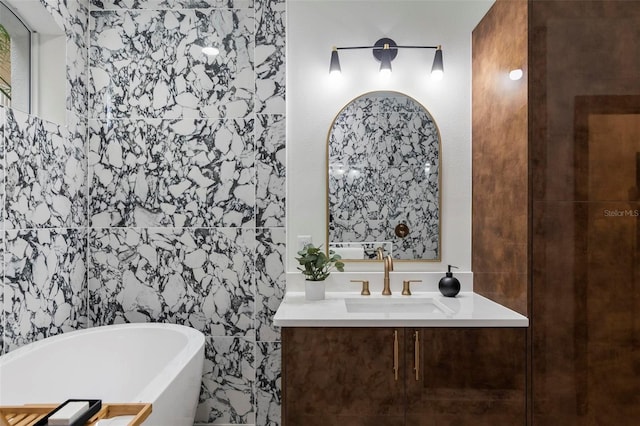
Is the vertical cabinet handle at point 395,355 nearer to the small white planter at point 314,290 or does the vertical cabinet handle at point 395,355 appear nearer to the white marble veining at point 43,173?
the small white planter at point 314,290

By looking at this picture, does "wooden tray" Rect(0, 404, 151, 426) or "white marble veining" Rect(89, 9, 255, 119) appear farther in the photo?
"white marble veining" Rect(89, 9, 255, 119)

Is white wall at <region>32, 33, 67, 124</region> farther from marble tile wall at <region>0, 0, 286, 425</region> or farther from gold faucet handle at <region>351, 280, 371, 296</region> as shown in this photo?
gold faucet handle at <region>351, 280, 371, 296</region>

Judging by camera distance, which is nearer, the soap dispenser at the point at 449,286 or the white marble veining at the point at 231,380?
the soap dispenser at the point at 449,286

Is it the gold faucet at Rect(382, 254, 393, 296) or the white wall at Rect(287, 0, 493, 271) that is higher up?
the white wall at Rect(287, 0, 493, 271)

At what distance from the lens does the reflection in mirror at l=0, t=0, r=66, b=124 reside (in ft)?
7.21

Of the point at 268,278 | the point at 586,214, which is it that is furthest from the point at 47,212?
the point at 586,214

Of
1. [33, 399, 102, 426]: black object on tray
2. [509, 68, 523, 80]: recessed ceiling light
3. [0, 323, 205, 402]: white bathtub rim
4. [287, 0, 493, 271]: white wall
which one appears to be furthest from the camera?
[287, 0, 493, 271]: white wall

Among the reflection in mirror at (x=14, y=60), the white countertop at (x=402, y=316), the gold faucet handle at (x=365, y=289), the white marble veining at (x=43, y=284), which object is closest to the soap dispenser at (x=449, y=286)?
the white countertop at (x=402, y=316)

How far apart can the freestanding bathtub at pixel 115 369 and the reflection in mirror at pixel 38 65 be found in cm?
119

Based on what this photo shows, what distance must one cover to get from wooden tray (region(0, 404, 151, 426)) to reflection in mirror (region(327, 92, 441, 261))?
1.51 m

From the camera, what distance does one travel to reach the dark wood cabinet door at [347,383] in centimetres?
179

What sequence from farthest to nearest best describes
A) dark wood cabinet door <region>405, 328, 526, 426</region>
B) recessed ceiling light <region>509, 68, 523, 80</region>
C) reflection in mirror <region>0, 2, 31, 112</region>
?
reflection in mirror <region>0, 2, 31, 112</region> < recessed ceiling light <region>509, 68, 523, 80</region> < dark wood cabinet door <region>405, 328, 526, 426</region>

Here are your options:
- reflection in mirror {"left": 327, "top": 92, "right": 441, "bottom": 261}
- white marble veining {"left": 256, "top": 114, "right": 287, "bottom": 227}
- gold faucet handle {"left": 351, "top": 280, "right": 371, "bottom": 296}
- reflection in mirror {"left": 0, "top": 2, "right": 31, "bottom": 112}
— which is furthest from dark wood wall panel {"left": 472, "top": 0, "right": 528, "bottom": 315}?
reflection in mirror {"left": 0, "top": 2, "right": 31, "bottom": 112}

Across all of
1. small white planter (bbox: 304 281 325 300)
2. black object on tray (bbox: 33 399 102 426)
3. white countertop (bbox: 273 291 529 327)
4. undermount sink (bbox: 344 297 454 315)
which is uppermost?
small white planter (bbox: 304 281 325 300)
